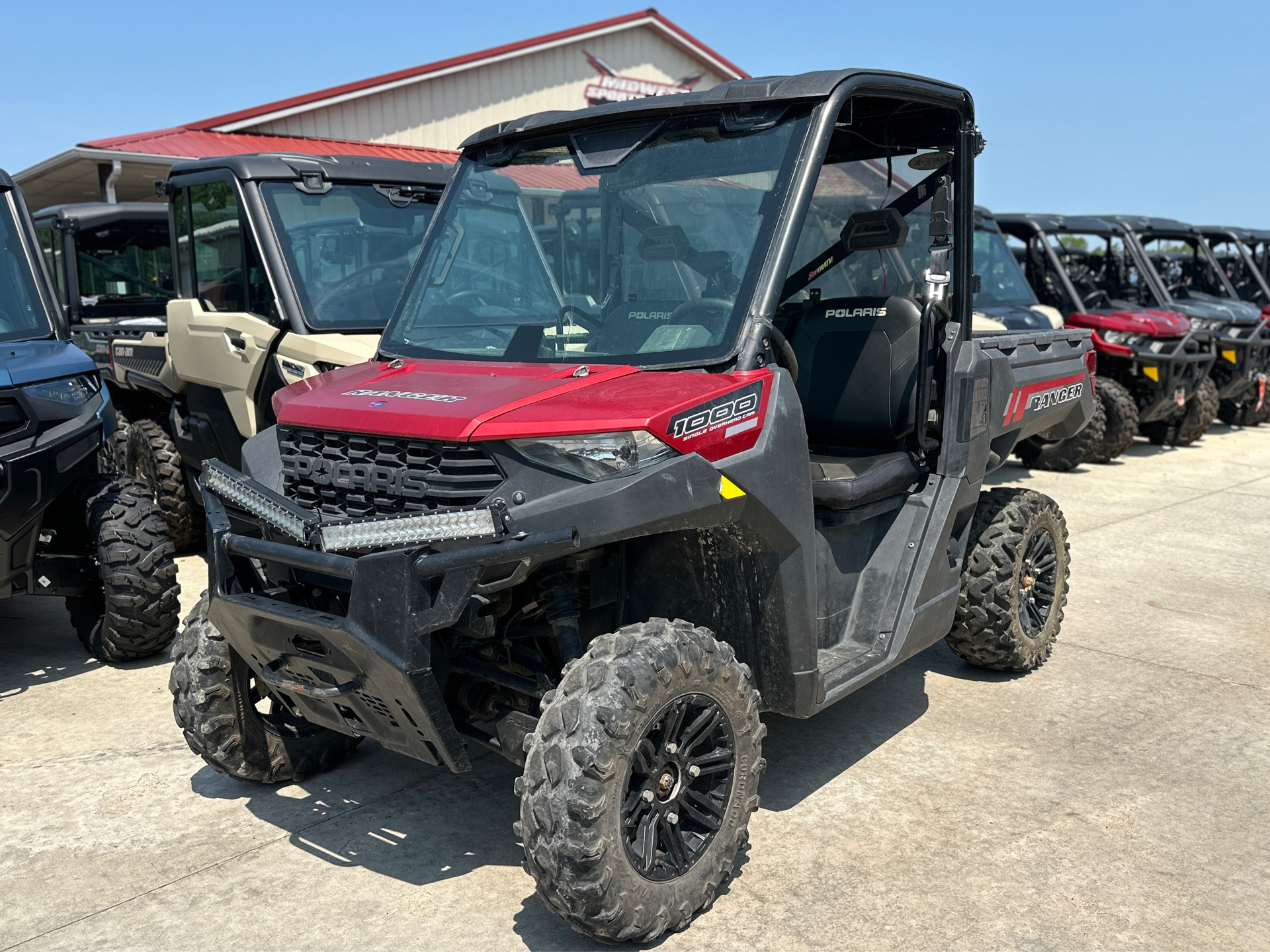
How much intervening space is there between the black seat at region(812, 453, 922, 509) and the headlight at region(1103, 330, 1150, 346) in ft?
25.8

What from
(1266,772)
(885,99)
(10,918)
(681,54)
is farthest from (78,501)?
(681,54)

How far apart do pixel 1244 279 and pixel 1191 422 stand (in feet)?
17.5

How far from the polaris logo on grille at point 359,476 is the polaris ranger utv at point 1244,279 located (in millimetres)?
12508

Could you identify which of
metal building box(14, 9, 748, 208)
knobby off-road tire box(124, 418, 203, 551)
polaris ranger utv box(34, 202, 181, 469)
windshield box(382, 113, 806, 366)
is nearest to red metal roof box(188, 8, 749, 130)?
metal building box(14, 9, 748, 208)

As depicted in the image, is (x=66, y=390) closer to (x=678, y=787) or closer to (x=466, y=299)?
(x=466, y=299)

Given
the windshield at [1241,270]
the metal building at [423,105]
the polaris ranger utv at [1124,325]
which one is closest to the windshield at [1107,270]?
the polaris ranger utv at [1124,325]

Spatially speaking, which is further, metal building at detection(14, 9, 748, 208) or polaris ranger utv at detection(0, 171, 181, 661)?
metal building at detection(14, 9, 748, 208)

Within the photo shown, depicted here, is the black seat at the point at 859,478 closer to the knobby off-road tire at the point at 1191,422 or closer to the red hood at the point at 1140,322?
the red hood at the point at 1140,322

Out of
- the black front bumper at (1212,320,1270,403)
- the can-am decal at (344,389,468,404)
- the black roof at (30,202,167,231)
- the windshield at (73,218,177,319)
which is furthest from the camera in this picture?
the black front bumper at (1212,320,1270,403)

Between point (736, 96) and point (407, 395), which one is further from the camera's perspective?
point (736, 96)

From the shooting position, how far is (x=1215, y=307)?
1266cm

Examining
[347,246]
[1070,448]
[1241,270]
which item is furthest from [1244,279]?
[347,246]

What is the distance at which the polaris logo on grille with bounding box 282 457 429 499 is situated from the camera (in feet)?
9.80

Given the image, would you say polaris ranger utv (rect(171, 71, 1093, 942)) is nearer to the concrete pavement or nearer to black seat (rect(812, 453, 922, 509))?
black seat (rect(812, 453, 922, 509))
